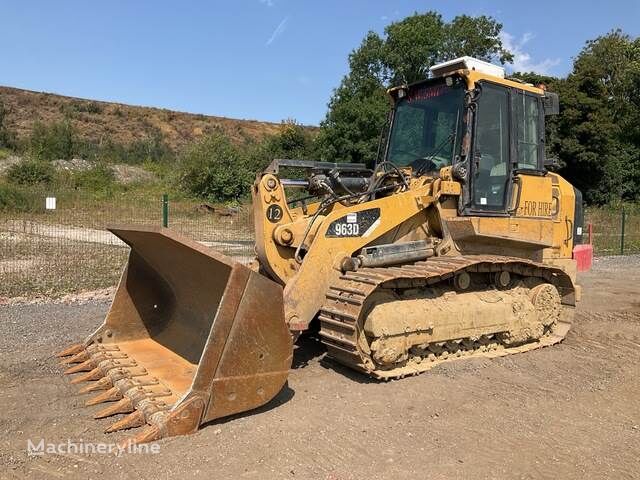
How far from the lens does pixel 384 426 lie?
427 cm

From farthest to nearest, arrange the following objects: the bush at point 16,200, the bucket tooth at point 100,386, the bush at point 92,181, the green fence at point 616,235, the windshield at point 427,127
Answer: the green fence at point 616,235 < the bush at point 92,181 < the bush at point 16,200 < the windshield at point 427,127 < the bucket tooth at point 100,386

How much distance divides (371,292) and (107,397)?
230cm

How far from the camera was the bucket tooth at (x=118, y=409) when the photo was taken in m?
4.12

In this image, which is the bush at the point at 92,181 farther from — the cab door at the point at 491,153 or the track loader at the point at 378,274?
the cab door at the point at 491,153

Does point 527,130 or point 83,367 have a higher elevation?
point 527,130

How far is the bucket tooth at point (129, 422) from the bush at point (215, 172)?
27.0 m

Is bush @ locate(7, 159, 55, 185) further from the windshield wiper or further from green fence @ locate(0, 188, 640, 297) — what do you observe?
the windshield wiper

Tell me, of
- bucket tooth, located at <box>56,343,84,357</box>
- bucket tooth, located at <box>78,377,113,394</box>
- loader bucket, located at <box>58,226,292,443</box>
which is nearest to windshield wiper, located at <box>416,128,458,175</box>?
loader bucket, located at <box>58,226,292,443</box>

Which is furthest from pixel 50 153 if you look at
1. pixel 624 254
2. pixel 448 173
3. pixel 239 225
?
pixel 448 173

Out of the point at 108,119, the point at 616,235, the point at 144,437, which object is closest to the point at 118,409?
the point at 144,437

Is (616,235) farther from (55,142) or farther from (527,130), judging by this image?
(55,142)

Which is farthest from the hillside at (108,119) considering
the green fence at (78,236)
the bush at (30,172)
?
the green fence at (78,236)

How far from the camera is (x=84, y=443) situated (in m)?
3.80

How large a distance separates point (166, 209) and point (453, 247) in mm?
7534
